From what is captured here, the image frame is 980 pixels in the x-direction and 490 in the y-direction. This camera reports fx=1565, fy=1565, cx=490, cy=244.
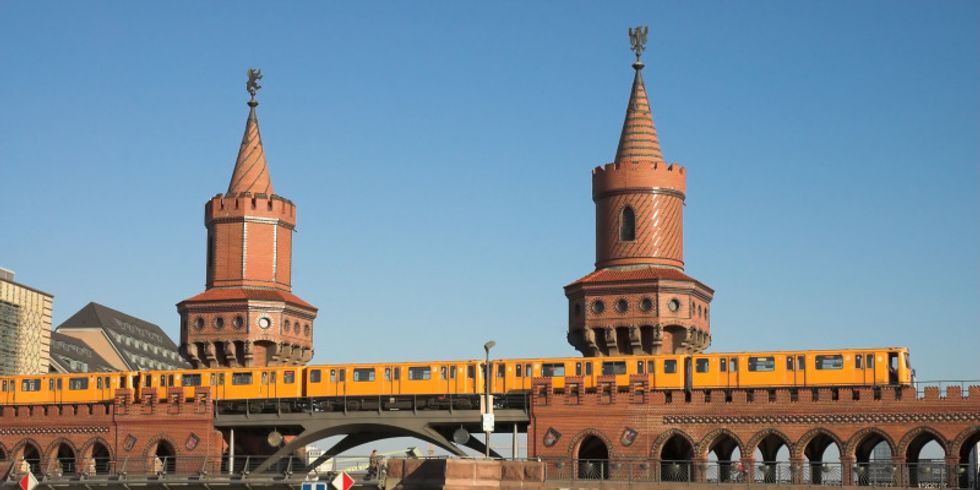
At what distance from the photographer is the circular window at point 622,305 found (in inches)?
3100

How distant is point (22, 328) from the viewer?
120 metres

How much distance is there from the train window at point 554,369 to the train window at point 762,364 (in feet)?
30.6

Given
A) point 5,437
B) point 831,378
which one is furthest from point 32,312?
point 831,378

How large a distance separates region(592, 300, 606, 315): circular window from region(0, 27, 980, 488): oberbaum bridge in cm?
41

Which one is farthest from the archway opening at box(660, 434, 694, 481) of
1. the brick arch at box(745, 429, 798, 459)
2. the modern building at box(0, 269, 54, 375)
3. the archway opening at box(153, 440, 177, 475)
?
the modern building at box(0, 269, 54, 375)

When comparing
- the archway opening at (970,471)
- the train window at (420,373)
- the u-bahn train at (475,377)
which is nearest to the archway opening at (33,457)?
the u-bahn train at (475,377)

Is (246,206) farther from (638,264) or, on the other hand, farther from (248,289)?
(638,264)

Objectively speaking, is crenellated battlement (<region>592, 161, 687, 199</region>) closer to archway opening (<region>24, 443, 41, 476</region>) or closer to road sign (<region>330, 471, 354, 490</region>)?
archway opening (<region>24, 443, 41, 476</region>)

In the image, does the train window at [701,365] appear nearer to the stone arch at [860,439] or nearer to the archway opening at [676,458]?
the archway opening at [676,458]

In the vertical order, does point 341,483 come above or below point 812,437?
below

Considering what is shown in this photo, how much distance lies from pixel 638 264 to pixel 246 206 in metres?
23.0

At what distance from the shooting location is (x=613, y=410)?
73750 mm

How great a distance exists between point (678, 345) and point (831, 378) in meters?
9.88

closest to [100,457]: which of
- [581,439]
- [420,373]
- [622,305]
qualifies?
[420,373]
